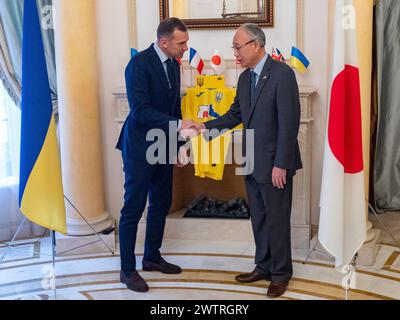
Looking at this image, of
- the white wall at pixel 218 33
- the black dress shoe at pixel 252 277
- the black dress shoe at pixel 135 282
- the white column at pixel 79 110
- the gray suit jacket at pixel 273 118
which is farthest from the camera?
the white wall at pixel 218 33

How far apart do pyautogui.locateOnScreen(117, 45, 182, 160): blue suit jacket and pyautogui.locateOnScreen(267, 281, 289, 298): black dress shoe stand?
1064 millimetres

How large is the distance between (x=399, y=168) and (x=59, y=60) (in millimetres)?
3073

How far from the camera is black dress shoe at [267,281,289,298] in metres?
3.34

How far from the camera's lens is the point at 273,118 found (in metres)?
3.23

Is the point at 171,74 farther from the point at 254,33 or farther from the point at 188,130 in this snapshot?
the point at 254,33

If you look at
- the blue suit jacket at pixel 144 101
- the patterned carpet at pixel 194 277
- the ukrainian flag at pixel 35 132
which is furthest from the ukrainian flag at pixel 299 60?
the ukrainian flag at pixel 35 132

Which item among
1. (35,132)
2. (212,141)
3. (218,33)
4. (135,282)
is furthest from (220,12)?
(135,282)

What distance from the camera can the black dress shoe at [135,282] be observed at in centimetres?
344

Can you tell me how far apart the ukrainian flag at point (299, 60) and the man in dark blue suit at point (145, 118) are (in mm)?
955

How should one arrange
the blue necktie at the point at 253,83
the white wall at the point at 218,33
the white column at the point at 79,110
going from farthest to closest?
the white wall at the point at 218,33 < the white column at the point at 79,110 < the blue necktie at the point at 253,83

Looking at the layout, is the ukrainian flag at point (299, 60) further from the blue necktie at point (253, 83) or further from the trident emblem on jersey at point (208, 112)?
the blue necktie at point (253, 83)

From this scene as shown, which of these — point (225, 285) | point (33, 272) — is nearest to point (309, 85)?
point (225, 285)

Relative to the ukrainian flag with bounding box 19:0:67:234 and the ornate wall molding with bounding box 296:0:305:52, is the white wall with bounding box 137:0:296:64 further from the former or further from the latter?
the ukrainian flag with bounding box 19:0:67:234

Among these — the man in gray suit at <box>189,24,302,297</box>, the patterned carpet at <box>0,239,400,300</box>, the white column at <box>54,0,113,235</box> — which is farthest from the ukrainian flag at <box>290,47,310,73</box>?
the white column at <box>54,0,113,235</box>
